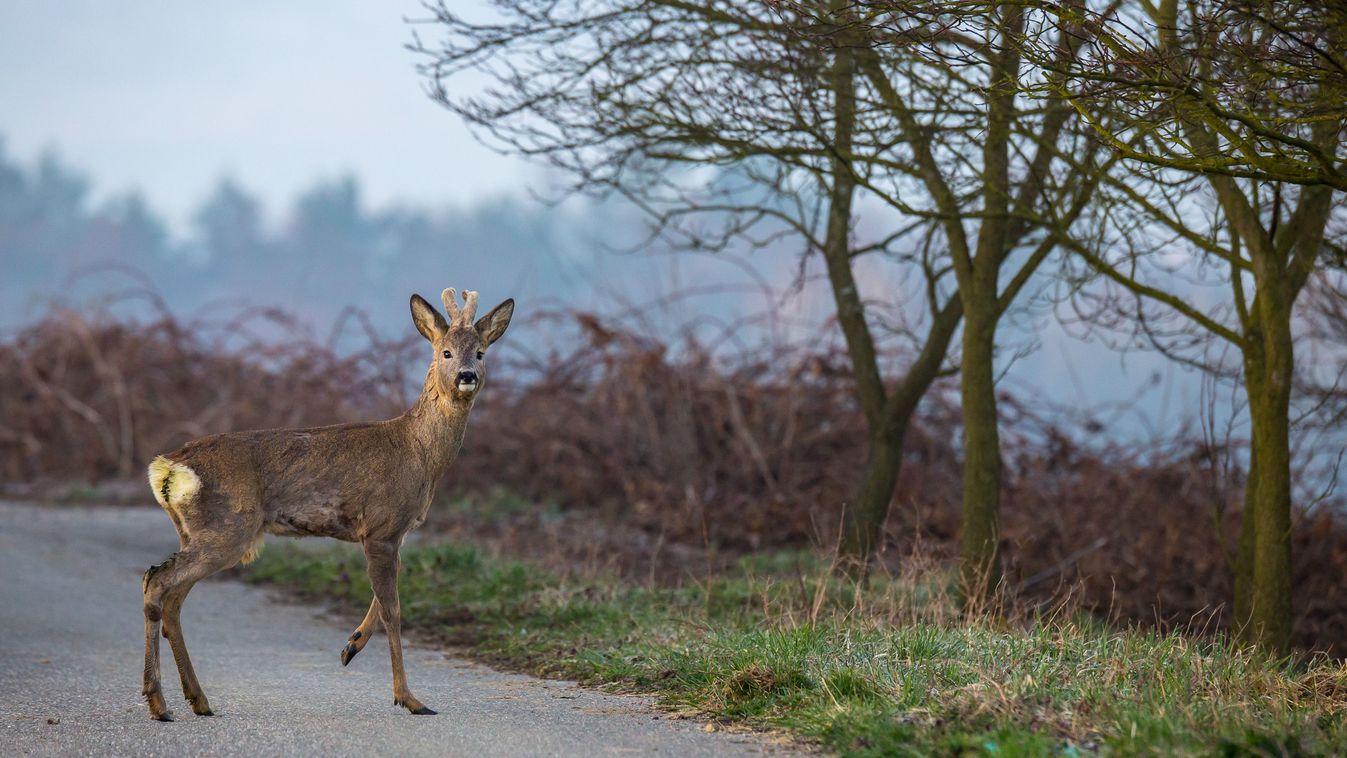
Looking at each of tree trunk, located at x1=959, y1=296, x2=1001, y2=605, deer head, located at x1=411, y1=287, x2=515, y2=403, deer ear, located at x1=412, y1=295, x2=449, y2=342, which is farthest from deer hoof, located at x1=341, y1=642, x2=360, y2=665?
tree trunk, located at x1=959, y1=296, x2=1001, y2=605

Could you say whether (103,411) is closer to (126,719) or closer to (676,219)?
(676,219)

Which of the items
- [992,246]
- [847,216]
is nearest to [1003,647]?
[992,246]

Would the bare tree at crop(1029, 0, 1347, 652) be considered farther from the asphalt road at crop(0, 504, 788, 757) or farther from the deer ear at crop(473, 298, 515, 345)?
the asphalt road at crop(0, 504, 788, 757)

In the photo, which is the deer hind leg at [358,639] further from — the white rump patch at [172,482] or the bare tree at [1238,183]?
the bare tree at [1238,183]

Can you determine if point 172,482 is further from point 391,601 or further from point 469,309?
point 469,309

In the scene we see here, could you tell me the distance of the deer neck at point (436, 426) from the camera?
6684mm

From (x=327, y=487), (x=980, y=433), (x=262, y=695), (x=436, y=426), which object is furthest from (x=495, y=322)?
(x=980, y=433)

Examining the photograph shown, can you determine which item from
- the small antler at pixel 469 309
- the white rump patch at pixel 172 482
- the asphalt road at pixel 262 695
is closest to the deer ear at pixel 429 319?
the small antler at pixel 469 309

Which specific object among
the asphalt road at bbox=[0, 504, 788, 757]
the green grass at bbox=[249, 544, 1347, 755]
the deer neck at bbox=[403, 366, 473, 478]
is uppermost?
the deer neck at bbox=[403, 366, 473, 478]

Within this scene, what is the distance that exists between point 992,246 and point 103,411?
609 inches

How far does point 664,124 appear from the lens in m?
10.1

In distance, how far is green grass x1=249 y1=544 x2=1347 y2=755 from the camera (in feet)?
17.5

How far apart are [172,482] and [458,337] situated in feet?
4.77

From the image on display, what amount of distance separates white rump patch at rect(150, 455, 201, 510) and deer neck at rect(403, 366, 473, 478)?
3.46 ft
